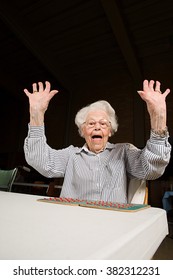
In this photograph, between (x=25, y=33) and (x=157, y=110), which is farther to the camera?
(x=25, y=33)

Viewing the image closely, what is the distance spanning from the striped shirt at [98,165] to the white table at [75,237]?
1.49ft

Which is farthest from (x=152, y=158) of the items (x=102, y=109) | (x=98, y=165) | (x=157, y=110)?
(x=102, y=109)

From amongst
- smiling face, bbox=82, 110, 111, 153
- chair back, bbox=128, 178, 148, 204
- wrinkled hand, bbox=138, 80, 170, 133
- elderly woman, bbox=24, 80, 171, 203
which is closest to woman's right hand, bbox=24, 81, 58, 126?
elderly woman, bbox=24, 80, 171, 203

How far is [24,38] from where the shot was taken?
4.47m

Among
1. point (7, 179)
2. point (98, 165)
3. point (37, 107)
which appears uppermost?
point (37, 107)

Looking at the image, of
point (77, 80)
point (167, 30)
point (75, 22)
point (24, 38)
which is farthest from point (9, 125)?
point (167, 30)

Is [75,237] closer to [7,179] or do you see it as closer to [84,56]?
[7,179]

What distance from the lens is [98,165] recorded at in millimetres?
1149

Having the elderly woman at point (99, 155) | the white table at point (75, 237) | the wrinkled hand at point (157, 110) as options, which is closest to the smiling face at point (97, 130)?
the elderly woman at point (99, 155)

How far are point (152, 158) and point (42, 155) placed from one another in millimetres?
597

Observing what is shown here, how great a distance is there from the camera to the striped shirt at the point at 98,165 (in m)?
0.92

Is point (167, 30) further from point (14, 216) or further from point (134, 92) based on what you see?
point (14, 216)

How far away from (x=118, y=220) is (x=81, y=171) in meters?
0.67
